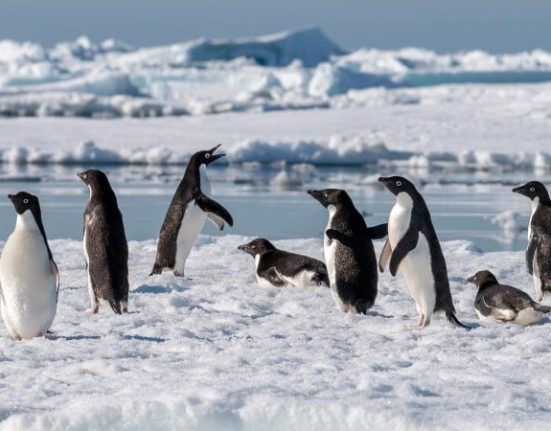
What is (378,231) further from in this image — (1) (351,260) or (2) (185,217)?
(2) (185,217)

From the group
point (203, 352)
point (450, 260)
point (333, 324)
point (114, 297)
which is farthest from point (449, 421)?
point (450, 260)

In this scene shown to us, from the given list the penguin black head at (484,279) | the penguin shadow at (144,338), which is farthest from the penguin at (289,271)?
the penguin shadow at (144,338)

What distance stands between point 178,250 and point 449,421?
3701 millimetres

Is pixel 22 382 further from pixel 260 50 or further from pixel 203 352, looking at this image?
pixel 260 50

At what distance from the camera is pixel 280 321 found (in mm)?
4977

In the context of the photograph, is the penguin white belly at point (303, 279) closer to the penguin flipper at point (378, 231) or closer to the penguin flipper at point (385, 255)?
the penguin flipper at point (378, 231)

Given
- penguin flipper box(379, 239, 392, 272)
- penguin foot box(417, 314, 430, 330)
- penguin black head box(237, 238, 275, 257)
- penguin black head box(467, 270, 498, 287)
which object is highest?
penguin flipper box(379, 239, 392, 272)

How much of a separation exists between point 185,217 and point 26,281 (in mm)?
2327

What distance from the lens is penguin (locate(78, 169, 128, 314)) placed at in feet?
→ 17.4

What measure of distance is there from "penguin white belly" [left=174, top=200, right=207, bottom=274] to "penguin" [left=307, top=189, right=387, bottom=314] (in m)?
1.56

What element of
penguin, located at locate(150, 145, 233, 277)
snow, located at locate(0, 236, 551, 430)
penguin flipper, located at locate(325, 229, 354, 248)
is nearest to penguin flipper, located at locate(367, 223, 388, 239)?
penguin flipper, located at locate(325, 229, 354, 248)

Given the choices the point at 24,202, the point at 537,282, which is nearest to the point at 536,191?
the point at 537,282

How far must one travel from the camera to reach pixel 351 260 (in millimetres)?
5281

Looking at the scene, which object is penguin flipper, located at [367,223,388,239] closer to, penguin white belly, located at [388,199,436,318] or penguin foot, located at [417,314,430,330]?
penguin white belly, located at [388,199,436,318]
